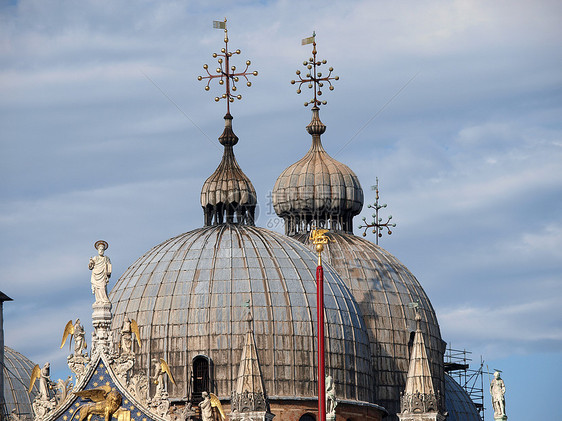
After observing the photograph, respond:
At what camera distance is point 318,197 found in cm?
12375

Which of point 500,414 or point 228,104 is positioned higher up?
point 228,104

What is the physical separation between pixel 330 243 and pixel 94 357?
85.5 ft

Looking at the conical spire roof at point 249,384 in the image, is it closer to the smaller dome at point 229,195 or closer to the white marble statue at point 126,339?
the white marble statue at point 126,339

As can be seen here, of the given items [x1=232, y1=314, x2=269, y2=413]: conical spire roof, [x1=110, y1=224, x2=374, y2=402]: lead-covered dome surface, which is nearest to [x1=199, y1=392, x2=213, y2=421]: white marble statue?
[x1=232, y1=314, x2=269, y2=413]: conical spire roof

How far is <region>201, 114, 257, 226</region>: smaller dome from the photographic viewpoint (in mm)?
110062

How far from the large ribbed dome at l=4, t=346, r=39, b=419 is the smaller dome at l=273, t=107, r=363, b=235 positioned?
60.7ft

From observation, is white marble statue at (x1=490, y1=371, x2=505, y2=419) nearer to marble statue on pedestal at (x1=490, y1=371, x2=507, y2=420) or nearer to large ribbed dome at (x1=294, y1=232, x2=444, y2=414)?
marble statue on pedestal at (x1=490, y1=371, x2=507, y2=420)

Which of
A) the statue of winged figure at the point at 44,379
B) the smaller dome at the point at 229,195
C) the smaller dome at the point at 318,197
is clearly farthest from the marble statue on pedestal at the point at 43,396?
the smaller dome at the point at 318,197

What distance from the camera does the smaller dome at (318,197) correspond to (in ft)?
406

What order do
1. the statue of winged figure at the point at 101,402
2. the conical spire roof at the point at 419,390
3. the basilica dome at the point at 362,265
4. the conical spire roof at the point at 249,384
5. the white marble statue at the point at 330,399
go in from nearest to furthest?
the statue of winged figure at the point at 101,402, the white marble statue at the point at 330,399, the conical spire roof at the point at 249,384, the conical spire roof at the point at 419,390, the basilica dome at the point at 362,265

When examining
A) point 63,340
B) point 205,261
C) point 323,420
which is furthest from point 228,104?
point 323,420

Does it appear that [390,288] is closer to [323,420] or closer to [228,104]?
[228,104]

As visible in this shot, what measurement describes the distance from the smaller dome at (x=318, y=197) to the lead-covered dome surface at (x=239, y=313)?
50.4ft

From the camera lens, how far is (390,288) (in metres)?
118
